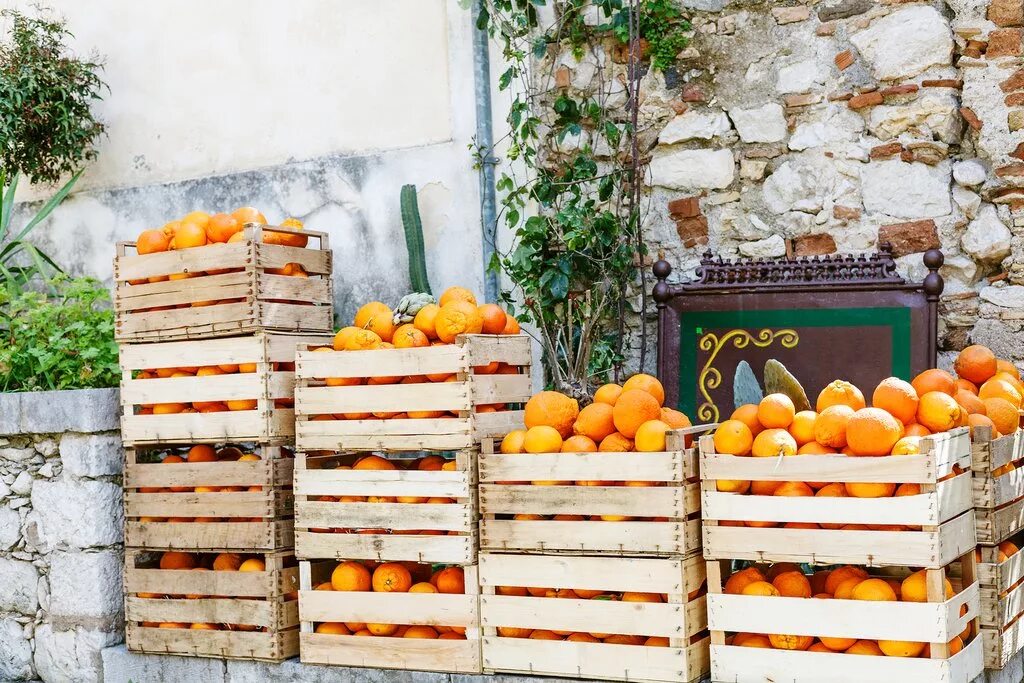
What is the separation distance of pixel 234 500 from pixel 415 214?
4.95 feet

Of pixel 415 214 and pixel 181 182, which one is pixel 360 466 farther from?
pixel 181 182

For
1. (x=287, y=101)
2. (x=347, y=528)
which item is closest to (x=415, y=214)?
(x=287, y=101)

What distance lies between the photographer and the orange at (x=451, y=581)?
12.4ft

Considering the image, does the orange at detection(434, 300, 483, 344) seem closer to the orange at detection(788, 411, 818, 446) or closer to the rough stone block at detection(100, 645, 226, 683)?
the orange at detection(788, 411, 818, 446)

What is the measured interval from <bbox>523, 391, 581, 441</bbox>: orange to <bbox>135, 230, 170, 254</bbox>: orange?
1638mm

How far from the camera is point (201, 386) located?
4.17 meters

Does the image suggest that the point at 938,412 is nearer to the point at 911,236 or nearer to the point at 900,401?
the point at 900,401

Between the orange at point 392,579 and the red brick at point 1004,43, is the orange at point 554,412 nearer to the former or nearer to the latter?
the orange at point 392,579

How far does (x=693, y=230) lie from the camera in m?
4.65

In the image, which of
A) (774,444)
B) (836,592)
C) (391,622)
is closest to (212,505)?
(391,622)

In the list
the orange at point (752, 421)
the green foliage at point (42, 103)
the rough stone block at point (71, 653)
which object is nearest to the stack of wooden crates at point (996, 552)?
the orange at point (752, 421)

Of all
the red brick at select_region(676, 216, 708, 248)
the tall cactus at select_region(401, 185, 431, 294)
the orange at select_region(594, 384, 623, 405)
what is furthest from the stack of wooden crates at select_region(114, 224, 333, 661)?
the red brick at select_region(676, 216, 708, 248)

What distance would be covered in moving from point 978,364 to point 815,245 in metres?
0.92

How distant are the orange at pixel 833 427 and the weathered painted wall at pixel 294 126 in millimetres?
2103
